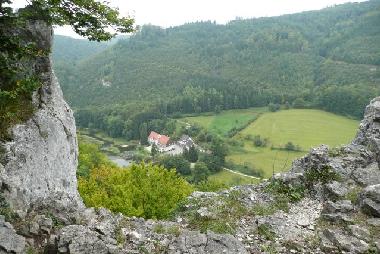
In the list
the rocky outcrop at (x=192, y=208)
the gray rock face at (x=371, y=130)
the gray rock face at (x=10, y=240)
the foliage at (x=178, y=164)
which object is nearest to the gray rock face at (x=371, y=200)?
the rocky outcrop at (x=192, y=208)

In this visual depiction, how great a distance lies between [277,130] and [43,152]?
13070 centimetres

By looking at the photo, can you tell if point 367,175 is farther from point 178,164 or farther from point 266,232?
point 178,164

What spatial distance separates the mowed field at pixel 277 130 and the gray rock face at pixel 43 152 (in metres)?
85.0

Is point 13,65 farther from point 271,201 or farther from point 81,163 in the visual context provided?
point 81,163

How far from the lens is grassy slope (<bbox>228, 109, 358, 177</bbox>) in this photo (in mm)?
115656

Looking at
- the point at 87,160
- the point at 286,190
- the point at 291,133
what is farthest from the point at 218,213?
the point at 291,133

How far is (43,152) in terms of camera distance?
1653cm

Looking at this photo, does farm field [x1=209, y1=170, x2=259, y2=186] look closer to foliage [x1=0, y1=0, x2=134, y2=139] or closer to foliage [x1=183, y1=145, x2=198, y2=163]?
foliage [x1=183, y1=145, x2=198, y2=163]

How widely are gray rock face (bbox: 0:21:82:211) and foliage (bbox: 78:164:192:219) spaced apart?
13421mm

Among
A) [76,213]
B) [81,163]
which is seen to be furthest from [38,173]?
[81,163]

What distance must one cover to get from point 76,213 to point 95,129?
17355 cm

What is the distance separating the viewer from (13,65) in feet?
53.9

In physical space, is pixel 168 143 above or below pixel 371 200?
below

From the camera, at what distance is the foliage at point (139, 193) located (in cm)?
3322
